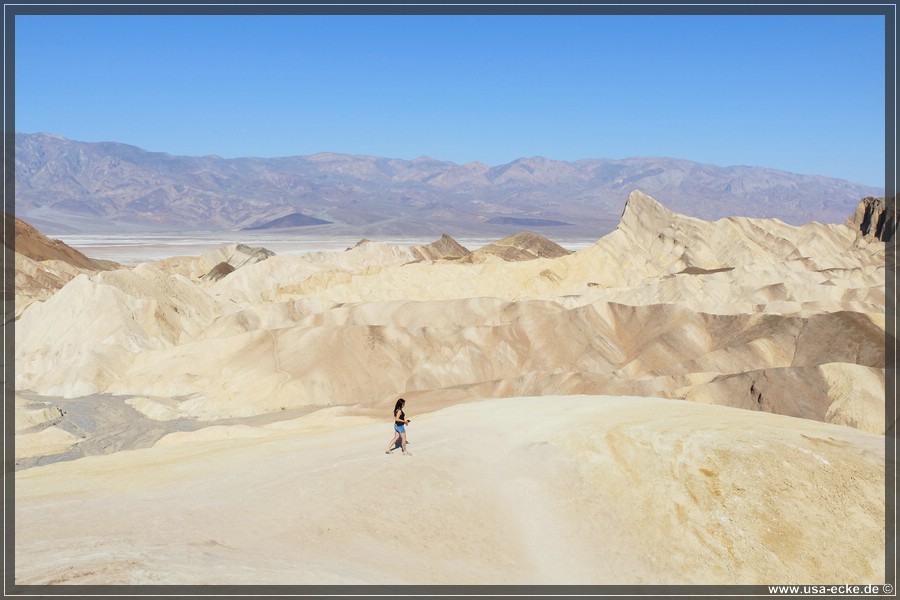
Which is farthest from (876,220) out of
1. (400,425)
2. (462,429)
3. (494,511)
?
(494,511)

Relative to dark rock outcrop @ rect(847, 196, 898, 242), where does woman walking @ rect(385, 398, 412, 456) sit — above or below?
below

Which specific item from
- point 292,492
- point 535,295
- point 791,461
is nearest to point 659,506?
point 791,461

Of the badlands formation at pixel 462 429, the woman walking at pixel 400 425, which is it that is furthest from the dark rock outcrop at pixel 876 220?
the woman walking at pixel 400 425

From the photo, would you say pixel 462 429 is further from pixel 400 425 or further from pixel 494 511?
pixel 494 511

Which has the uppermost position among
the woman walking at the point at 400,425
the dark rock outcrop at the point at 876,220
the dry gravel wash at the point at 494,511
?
the dark rock outcrop at the point at 876,220

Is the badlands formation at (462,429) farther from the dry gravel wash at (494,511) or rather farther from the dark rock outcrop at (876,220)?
the dark rock outcrop at (876,220)

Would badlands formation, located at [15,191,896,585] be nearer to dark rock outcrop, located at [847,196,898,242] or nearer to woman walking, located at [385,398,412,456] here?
woman walking, located at [385,398,412,456]

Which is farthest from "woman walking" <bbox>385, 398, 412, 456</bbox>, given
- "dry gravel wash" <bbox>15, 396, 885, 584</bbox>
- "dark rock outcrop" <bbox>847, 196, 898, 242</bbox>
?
"dark rock outcrop" <bbox>847, 196, 898, 242</bbox>
